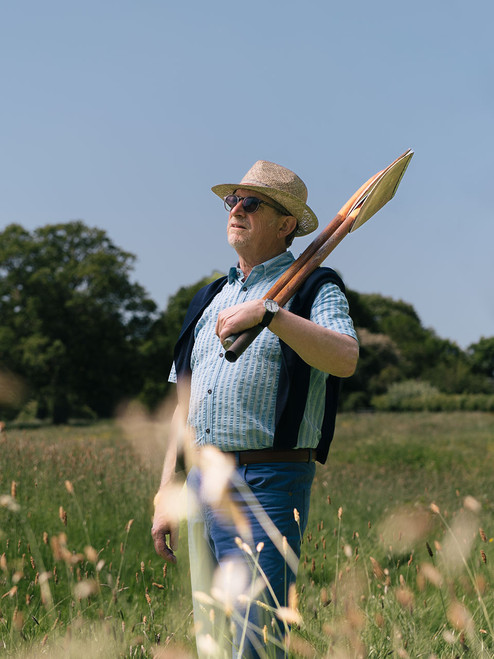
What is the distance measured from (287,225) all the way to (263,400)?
805 mm

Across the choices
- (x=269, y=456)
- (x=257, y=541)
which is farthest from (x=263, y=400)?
(x=257, y=541)

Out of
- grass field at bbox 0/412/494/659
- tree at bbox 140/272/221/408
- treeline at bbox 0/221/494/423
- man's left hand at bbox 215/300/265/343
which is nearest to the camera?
man's left hand at bbox 215/300/265/343

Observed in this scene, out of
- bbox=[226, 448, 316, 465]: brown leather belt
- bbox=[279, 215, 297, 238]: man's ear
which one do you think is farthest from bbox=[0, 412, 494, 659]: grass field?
bbox=[279, 215, 297, 238]: man's ear

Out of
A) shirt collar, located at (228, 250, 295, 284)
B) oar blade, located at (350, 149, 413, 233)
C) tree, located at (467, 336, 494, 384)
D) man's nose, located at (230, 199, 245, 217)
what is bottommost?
shirt collar, located at (228, 250, 295, 284)

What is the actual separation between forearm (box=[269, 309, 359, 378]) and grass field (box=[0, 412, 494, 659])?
602mm

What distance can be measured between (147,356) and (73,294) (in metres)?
5.29

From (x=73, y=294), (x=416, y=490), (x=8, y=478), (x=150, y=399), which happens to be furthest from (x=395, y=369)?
(x=8, y=478)

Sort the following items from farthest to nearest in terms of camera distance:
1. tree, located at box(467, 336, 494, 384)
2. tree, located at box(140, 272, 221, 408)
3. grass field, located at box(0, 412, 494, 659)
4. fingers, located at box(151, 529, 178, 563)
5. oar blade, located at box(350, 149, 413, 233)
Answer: tree, located at box(467, 336, 494, 384) → tree, located at box(140, 272, 221, 408) → fingers, located at box(151, 529, 178, 563) → oar blade, located at box(350, 149, 413, 233) → grass field, located at box(0, 412, 494, 659)

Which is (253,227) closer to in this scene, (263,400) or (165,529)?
(263,400)

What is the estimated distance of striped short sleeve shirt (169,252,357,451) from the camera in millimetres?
2650

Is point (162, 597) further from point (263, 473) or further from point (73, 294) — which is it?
point (73, 294)

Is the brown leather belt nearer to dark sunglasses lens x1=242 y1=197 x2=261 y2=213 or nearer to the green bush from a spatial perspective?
dark sunglasses lens x1=242 y1=197 x2=261 y2=213

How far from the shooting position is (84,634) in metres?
3.10

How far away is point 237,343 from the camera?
2.36 m
